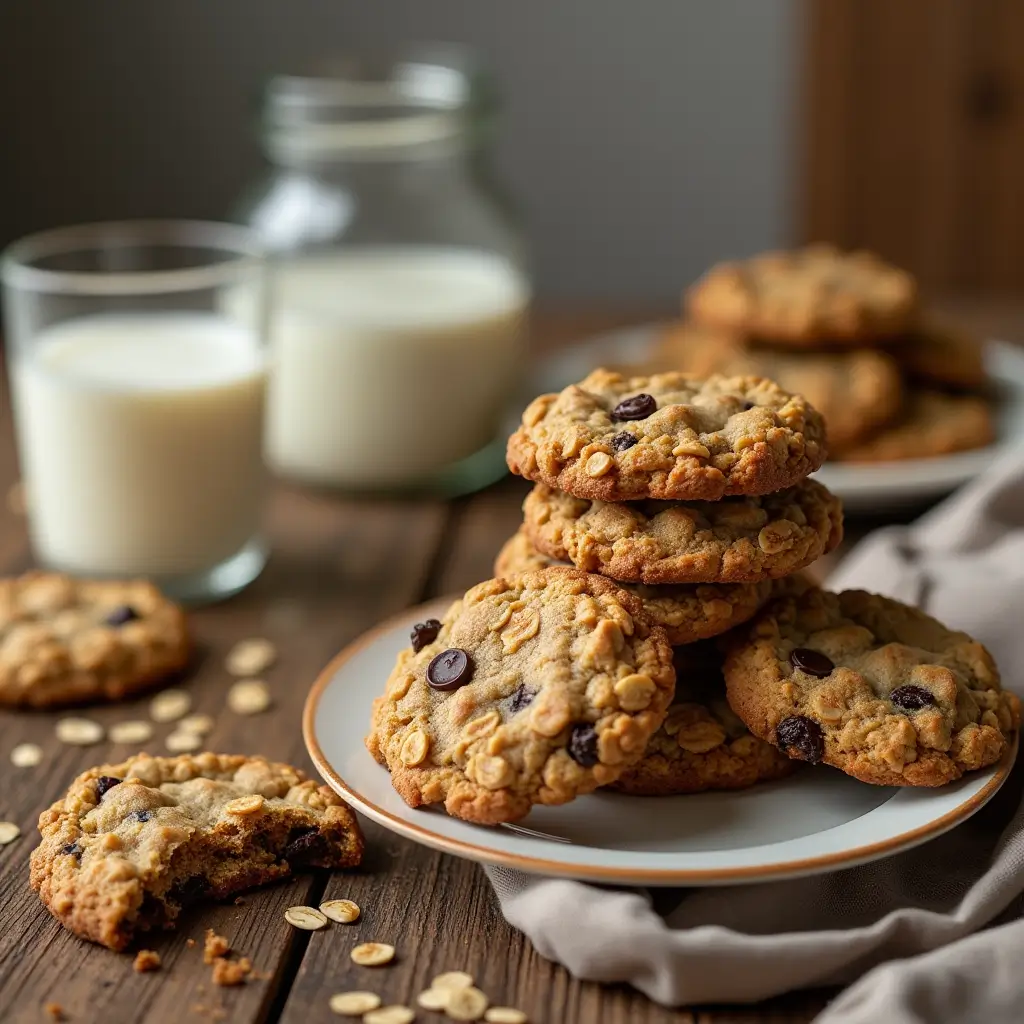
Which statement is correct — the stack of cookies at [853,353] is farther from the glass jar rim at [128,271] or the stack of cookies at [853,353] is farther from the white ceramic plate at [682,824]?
the white ceramic plate at [682,824]

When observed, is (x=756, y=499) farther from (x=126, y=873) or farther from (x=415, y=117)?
(x=415, y=117)

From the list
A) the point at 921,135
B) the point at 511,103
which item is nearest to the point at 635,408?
the point at 921,135

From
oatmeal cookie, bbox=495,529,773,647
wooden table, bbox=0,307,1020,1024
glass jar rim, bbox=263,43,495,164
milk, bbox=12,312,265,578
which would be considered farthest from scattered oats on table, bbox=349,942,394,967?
glass jar rim, bbox=263,43,495,164

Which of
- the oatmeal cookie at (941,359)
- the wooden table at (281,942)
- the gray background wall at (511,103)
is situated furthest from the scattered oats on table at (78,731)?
the gray background wall at (511,103)

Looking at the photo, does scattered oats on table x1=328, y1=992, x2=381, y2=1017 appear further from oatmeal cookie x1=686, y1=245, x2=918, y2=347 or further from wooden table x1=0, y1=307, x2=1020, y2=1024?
oatmeal cookie x1=686, y1=245, x2=918, y2=347

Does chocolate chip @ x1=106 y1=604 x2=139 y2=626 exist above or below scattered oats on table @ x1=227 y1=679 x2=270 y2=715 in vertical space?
above

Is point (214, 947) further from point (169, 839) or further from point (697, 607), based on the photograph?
point (697, 607)

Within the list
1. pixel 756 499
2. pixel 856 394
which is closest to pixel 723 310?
pixel 856 394

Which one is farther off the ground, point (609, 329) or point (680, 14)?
point (680, 14)
